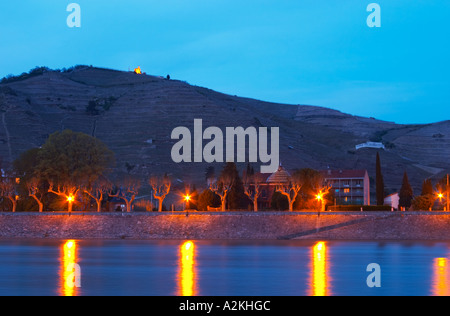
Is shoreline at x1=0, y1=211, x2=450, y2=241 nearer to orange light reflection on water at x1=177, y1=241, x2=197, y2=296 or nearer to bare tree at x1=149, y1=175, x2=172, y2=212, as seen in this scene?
bare tree at x1=149, y1=175, x2=172, y2=212

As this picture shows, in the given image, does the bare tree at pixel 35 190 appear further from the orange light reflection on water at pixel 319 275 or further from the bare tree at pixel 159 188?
the orange light reflection on water at pixel 319 275

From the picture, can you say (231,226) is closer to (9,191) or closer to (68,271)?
(9,191)

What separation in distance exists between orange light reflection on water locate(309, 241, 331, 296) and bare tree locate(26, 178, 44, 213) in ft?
165

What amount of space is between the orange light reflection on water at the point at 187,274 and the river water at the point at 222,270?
5 centimetres

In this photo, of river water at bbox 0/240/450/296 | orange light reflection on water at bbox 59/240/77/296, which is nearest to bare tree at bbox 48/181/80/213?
river water at bbox 0/240/450/296

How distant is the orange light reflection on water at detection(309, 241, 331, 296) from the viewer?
35.8 m

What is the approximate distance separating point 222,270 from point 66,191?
62.8 meters

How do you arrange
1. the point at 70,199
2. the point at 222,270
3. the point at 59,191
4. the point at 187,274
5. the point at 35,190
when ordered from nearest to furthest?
the point at 187,274 → the point at 222,270 → the point at 70,199 → the point at 59,191 → the point at 35,190

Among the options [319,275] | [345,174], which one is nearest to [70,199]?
[345,174]

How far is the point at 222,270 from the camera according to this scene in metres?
46.2

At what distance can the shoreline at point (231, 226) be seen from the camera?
83000 millimetres

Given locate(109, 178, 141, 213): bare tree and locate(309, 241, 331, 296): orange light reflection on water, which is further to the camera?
locate(109, 178, 141, 213): bare tree
